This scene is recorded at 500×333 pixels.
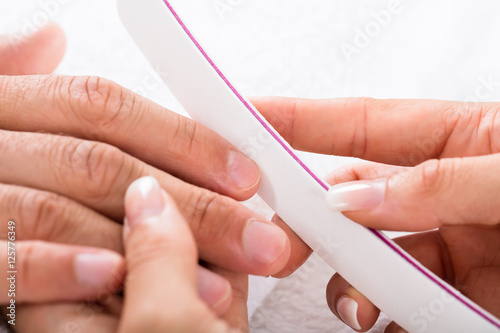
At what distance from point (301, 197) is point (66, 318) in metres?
0.30

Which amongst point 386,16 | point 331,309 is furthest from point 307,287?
point 386,16

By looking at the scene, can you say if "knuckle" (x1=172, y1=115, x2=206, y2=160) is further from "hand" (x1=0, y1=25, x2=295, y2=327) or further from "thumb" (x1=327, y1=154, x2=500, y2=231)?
"thumb" (x1=327, y1=154, x2=500, y2=231)

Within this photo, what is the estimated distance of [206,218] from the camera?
66cm

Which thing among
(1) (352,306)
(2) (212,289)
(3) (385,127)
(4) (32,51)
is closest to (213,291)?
(2) (212,289)

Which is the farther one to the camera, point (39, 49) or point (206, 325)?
point (39, 49)

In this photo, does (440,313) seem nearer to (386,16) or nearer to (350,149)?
(350,149)

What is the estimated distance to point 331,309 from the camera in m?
0.80

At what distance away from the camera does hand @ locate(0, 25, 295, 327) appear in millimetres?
578

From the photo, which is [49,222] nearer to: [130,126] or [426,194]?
[130,126]

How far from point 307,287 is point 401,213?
267mm

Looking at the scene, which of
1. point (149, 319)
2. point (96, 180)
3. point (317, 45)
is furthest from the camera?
point (317, 45)

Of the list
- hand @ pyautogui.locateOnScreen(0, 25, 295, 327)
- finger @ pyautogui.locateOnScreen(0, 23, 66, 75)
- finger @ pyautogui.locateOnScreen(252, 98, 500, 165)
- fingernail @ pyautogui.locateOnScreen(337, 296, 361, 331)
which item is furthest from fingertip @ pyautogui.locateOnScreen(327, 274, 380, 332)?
finger @ pyautogui.locateOnScreen(0, 23, 66, 75)

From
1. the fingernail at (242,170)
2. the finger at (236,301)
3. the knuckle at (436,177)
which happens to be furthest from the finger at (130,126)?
the knuckle at (436,177)

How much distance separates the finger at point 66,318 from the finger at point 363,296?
1.08 ft
